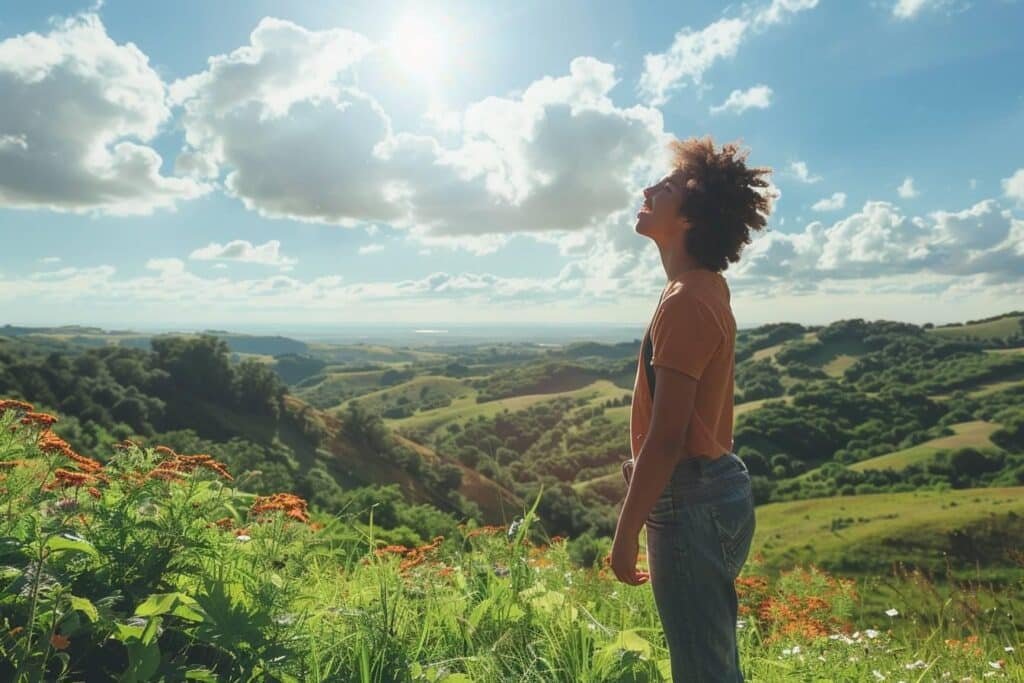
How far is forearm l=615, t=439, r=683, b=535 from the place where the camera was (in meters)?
2.07

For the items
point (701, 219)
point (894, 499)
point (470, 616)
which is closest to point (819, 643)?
point (470, 616)

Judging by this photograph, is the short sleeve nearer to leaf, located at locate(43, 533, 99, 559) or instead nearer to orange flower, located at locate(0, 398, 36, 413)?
leaf, located at locate(43, 533, 99, 559)

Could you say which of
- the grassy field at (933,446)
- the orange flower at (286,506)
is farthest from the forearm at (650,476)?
the grassy field at (933,446)

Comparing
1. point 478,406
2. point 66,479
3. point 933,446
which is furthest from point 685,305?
point 478,406

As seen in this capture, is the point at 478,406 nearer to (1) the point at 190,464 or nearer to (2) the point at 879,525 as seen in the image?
(2) the point at 879,525

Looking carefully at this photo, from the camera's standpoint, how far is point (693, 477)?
2.20 metres

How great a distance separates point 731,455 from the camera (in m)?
2.32

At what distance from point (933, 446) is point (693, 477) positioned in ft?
395

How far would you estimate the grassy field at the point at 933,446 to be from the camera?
3728 inches

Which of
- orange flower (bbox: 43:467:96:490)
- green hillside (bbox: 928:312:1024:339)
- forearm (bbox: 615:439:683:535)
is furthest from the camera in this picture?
green hillside (bbox: 928:312:1024:339)

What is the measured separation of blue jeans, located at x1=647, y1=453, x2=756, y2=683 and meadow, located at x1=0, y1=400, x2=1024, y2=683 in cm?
72

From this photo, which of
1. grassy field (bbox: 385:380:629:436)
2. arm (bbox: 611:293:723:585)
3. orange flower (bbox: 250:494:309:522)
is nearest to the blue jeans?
arm (bbox: 611:293:723:585)

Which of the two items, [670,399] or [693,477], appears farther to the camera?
[693,477]

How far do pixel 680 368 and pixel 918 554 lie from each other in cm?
6741
